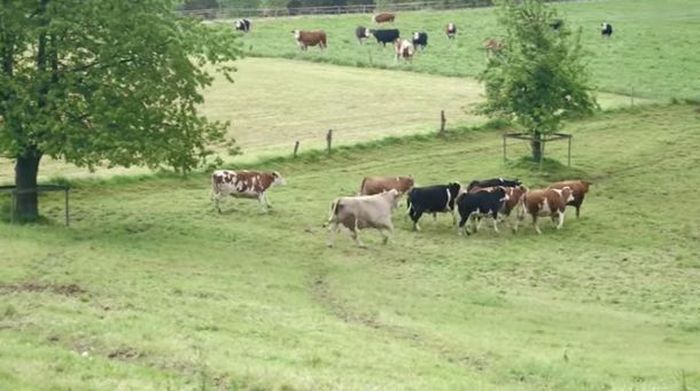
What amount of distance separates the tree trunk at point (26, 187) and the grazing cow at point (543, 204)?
11353 mm

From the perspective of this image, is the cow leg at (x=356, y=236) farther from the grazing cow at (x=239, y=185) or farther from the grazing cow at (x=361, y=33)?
the grazing cow at (x=361, y=33)

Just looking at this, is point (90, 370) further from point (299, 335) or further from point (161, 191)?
point (161, 191)

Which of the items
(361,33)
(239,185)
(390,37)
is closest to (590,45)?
(390,37)

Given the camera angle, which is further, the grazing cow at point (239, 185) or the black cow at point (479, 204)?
the grazing cow at point (239, 185)

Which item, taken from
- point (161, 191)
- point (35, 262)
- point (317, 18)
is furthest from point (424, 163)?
point (317, 18)

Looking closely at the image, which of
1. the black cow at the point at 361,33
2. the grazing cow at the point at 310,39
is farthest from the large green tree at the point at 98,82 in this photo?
the black cow at the point at 361,33

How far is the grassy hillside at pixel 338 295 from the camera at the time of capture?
13227 mm

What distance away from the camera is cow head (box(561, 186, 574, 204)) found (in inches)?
1041

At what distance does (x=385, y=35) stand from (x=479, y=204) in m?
41.1

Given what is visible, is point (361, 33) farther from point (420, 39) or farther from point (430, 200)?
point (430, 200)

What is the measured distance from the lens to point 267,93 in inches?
1876

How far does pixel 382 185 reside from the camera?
89.7ft

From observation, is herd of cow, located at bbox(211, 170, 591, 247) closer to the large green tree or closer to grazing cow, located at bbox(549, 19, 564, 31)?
→ the large green tree

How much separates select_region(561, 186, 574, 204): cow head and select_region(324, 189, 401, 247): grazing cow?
5080mm
